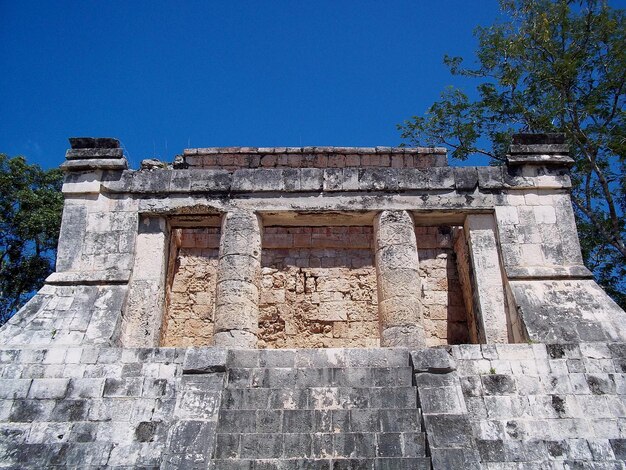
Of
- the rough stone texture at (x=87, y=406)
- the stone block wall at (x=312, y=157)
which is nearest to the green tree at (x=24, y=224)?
the stone block wall at (x=312, y=157)

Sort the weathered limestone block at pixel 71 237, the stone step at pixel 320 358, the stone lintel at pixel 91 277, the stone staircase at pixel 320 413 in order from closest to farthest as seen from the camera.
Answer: the stone staircase at pixel 320 413, the stone step at pixel 320 358, the stone lintel at pixel 91 277, the weathered limestone block at pixel 71 237

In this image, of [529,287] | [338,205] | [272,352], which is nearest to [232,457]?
[272,352]

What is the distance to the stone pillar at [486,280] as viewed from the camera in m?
9.40

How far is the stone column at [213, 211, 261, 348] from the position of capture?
30.2ft

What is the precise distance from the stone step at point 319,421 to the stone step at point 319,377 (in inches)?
21.5

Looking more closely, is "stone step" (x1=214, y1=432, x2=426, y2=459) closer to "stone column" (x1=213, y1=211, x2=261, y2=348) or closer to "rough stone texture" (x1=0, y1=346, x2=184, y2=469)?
"rough stone texture" (x1=0, y1=346, x2=184, y2=469)

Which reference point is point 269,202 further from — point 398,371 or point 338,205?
point 398,371

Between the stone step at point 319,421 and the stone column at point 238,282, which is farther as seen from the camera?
the stone column at point 238,282

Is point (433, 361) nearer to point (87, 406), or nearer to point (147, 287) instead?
point (87, 406)

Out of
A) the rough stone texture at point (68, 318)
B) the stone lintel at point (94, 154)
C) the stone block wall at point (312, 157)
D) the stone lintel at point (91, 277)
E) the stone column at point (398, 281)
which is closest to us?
the rough stone texture at point (68, 318)

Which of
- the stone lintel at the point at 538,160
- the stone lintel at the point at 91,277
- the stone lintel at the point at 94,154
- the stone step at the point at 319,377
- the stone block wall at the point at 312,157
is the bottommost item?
the stone step at the point at 319,377

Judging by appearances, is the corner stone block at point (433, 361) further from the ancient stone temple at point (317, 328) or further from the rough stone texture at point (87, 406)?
the rough stone texture at point (87, 406)

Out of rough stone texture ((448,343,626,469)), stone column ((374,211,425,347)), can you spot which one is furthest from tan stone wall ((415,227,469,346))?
rough stone texture ((448,343,626,469))

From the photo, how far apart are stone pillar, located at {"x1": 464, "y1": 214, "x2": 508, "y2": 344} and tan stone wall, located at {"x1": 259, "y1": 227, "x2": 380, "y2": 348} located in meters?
2.81
